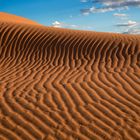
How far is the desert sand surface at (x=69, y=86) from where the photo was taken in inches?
188

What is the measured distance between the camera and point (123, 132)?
460cm

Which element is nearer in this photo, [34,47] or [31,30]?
[34,47]

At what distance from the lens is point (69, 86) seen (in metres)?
6.47

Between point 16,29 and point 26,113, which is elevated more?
point 16,29

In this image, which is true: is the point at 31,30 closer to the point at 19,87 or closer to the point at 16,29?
the point at 16,29

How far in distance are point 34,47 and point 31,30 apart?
157cm

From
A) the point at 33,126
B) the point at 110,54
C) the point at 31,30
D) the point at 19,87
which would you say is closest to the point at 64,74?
the point at 19,87

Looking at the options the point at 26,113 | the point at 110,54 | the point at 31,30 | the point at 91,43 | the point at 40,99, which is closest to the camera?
the point at 26,113

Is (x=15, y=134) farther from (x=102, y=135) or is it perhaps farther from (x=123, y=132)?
(x=123, y=132)

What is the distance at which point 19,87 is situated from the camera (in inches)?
259

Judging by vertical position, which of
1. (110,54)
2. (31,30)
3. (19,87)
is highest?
(31,30)

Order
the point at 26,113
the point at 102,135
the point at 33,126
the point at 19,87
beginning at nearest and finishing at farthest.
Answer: the point at 102,135
the point at 33,126
the point at 26,113
the point at 19,87

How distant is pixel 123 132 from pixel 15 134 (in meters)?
1.83

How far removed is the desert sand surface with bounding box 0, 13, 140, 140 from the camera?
4777mm
